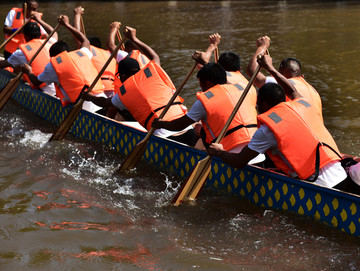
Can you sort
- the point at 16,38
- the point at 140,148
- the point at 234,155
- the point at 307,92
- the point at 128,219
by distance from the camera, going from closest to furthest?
the point at 234,155 → the point at 128,219 → the point at 307,92 → the point at 140,148 → the point at 16,38

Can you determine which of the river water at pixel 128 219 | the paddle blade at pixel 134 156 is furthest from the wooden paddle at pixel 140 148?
the river water at pixel 128 219

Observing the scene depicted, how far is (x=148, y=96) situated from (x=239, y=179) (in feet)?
4.87

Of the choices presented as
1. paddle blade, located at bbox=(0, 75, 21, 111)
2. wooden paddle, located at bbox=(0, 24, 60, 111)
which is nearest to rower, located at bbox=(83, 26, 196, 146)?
wooden paddle, located at bbox=(0, 24, 60, 111)

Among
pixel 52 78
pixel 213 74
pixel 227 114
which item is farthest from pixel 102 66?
pixel 227 114

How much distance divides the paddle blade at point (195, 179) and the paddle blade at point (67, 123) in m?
2.28

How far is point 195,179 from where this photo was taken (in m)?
4.84

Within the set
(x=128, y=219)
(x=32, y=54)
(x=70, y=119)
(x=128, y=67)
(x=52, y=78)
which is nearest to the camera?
(x=128, y=219)

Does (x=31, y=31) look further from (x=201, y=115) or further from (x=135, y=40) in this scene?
(x=201, y=115)

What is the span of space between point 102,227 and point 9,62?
435cm

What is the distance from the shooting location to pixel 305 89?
16.8 ft

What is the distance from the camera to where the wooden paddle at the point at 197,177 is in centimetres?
470

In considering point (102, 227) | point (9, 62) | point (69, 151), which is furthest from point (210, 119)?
point (9, 62)

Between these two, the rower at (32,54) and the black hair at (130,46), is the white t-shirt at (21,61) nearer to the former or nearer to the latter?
the rower at (32,54)

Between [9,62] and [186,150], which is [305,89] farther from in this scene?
[9,62]
